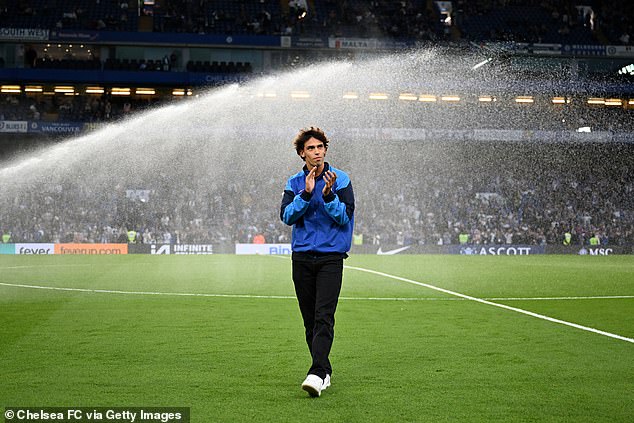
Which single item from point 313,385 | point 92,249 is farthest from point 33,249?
point 313,385

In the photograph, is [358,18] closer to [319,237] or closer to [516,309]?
[516,309]

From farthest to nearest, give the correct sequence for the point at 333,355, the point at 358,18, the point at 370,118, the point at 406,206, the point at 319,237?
the point at 358,18, the point at 370,118, the point at 406,206, the point at 333,355, the point at 319,237

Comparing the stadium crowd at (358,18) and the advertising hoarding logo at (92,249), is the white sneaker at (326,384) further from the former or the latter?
the stadium crowd at (358,18)

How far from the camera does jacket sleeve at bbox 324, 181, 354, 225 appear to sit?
22.5ft

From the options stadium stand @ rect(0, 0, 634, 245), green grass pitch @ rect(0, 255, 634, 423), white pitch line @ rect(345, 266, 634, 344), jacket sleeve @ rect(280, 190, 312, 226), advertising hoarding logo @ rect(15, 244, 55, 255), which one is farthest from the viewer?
stadium stand @ rect(0, 0, 634, 245)

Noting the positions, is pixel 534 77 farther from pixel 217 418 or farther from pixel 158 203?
pixel 217 418

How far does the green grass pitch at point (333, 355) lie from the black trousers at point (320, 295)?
375 mm

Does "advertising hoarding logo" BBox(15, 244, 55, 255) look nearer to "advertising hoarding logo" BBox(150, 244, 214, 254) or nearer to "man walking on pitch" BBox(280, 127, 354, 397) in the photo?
"advertising hoarding logo" BBox(150, 244, 214, 254)

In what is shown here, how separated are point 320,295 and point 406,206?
139ft

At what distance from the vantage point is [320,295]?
23.4ft

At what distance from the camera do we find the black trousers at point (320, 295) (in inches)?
277

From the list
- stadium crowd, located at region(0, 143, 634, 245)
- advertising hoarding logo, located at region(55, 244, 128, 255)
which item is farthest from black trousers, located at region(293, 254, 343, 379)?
stadium crowd, located at region(0, 143, 634, 245)

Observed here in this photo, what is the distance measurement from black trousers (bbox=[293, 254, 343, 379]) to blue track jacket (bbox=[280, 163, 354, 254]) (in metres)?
0.11

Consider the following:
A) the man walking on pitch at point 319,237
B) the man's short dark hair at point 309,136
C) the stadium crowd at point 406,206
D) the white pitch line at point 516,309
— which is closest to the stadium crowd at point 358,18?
the stadium crowd at point 406,206
